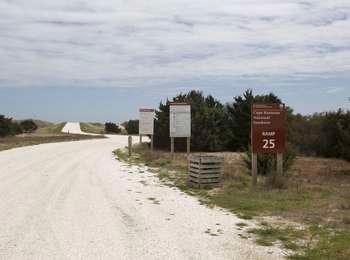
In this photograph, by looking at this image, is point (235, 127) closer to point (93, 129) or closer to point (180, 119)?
point (180, 119)

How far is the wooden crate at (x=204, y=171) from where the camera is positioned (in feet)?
52.0

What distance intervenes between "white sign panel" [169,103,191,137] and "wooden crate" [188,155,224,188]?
1102 centimetres

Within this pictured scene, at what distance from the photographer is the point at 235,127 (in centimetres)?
4066

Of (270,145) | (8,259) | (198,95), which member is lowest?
(8,259)

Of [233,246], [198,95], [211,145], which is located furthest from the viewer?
[198,95]

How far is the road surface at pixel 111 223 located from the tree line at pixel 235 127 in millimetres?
18917

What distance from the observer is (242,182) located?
16.8 metres

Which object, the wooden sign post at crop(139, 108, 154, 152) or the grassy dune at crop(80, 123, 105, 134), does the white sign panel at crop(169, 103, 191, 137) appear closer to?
the wooden sign post at crop(139, 108, 154, 152)

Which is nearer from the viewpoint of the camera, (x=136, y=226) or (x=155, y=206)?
(x=136, y=226)

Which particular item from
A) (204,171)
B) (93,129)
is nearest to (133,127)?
(93,129)

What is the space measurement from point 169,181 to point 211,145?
2077cm

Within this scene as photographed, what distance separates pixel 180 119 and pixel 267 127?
472 inches

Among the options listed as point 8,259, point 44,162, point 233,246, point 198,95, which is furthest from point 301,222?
point 198,95

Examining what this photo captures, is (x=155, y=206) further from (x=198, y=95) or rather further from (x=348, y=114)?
(x=198, y=95)
